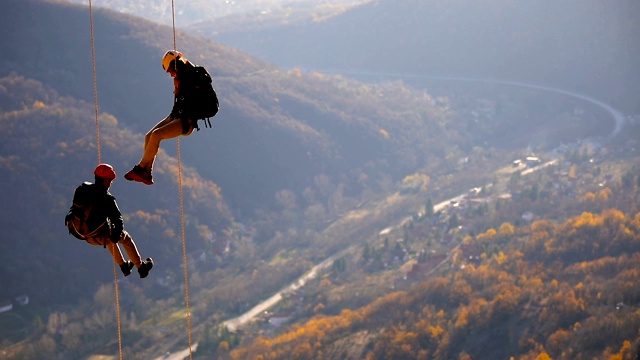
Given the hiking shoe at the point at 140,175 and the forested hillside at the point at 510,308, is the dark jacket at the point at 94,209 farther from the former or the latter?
the forested hillside at the point at 510,308

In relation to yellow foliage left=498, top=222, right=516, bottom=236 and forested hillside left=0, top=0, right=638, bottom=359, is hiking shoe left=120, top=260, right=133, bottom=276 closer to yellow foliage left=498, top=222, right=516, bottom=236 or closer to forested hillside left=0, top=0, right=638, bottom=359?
forested hillside left=0, top=0, right=638, bottom=359

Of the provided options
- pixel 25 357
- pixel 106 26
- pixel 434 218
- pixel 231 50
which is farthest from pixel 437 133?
pixel 25 357

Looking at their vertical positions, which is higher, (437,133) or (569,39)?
(569,39)

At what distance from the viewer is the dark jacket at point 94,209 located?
1293 centimetres

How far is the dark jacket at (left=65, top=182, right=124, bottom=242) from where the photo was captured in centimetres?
1293

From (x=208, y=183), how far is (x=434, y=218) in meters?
34.2

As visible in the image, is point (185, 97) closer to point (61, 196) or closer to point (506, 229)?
point (506, 229)

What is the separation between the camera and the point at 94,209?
13.0 metres

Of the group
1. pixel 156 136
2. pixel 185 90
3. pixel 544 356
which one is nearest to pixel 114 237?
pixel 156 136

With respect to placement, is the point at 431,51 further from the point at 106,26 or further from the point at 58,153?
the point at 58,153

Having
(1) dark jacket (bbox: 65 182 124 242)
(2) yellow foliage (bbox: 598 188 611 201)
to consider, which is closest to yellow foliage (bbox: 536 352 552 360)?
(2) yellow foliage (bbox: 598 188 611 201)

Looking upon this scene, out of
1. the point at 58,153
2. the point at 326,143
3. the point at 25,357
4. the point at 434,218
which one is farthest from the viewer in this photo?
the point at 326,143

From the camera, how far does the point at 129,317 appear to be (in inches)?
3246

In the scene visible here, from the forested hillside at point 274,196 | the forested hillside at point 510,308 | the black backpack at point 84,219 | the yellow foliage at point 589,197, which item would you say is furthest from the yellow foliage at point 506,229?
the black backpack at point 84,219
